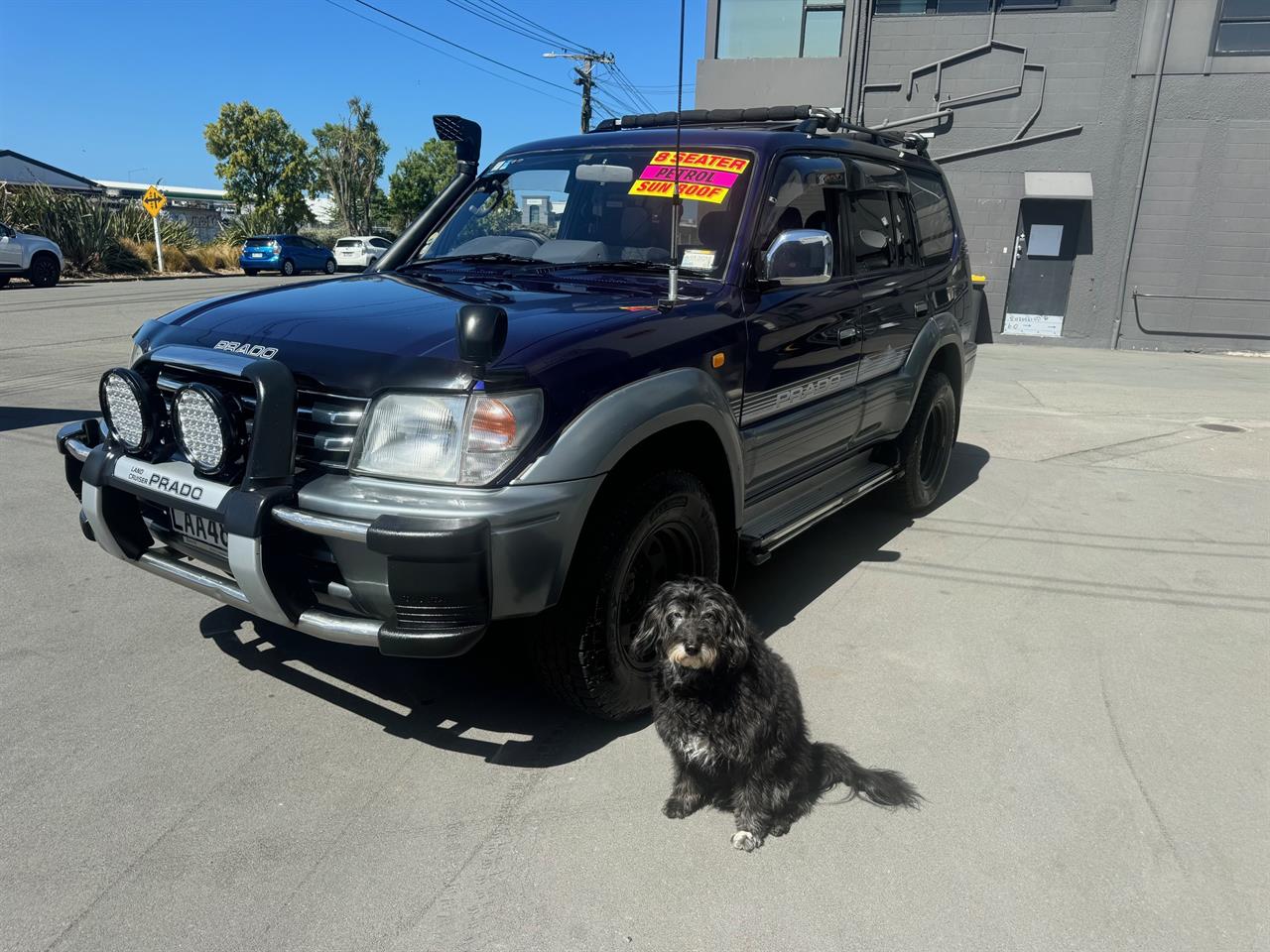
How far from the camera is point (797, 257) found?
3475 millimetres

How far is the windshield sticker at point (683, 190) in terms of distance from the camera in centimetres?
366

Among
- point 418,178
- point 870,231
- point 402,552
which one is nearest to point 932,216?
point 870,231

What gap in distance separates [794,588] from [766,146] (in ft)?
6.88

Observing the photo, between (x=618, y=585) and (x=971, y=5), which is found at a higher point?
(x=971, y=5)

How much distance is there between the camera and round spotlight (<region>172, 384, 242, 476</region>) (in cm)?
262

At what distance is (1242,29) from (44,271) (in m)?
25.0

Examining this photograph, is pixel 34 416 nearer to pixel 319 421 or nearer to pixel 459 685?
pixel 459 685

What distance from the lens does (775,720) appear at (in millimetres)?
2590

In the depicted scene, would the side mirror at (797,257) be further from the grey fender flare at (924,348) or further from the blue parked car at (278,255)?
the blue parked car at (278,255)

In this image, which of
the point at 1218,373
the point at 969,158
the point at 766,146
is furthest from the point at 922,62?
the point at 766,146

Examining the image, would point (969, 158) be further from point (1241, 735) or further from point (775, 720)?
point (775, 720)

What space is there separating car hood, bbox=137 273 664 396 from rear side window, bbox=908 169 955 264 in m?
2.53

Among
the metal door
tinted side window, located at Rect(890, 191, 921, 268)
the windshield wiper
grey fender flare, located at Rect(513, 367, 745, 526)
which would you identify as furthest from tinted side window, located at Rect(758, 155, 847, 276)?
the metal door

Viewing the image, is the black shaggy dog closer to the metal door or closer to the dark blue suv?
the dark blue suv
